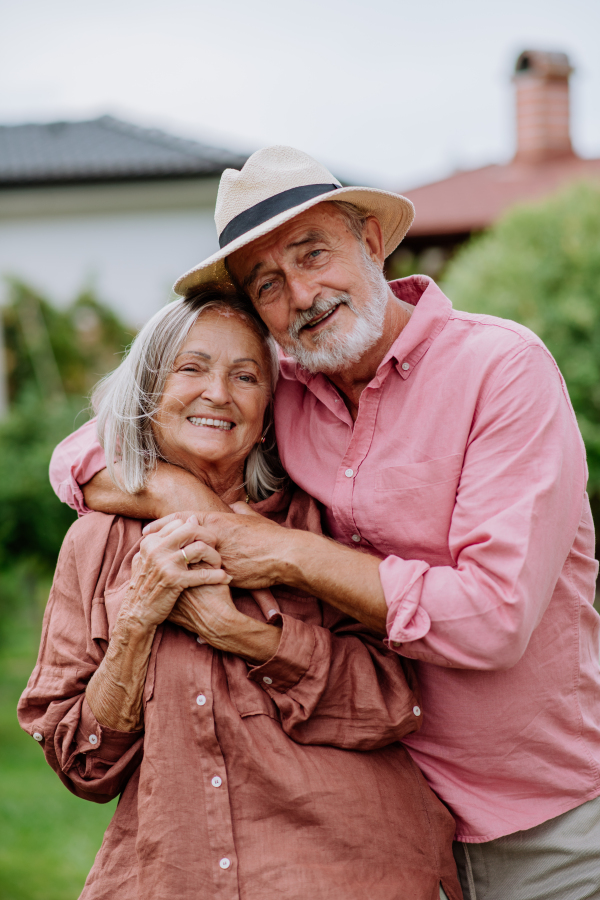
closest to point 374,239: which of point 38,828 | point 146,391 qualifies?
point 146,391

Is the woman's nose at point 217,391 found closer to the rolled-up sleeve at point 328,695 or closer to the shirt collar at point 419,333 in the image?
the shirt collar at point 419,333

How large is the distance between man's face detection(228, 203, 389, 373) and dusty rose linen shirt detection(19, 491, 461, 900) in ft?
2.27

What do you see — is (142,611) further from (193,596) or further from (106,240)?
(106,240)

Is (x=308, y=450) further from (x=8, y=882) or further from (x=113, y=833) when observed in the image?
(x=8, y=882)

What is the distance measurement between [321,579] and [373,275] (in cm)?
88

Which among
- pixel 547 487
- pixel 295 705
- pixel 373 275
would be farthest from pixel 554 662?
pixel 373 275

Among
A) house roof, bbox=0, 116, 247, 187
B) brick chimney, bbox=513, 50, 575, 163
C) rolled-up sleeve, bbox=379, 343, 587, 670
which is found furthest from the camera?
brick chimney, bbox=513, 50, 575, 163

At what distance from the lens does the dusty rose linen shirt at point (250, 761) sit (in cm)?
198

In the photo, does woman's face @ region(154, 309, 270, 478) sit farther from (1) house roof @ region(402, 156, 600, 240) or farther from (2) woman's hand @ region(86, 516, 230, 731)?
(1) house roof @ region(402, 156, 600, 240)

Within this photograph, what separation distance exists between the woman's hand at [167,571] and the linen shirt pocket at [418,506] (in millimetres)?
447

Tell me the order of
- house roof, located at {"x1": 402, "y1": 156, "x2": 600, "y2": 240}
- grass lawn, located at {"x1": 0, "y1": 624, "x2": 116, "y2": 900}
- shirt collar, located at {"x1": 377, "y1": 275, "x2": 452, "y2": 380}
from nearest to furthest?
shirt collar, located at {"x1": 377, "y1": 275, "x2": 452, "y2": 380}, grass lawn, located at {"x1": 0, "y1": 624, "x2": 116, "y2": 900}, house roof, located at {"x1": 402, "y1": 156, "x2": 600, "y2": 240}

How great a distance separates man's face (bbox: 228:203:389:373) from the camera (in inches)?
91.3

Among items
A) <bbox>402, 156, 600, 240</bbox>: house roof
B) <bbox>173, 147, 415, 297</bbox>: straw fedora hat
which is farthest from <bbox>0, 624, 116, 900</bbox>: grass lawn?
<bbox>402, 156, 600, 240</bbox>: house roof

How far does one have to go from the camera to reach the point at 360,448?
229 centimetres
